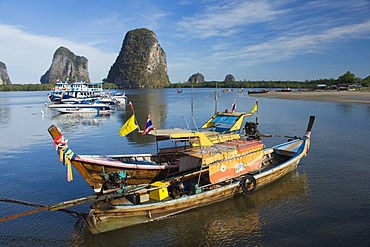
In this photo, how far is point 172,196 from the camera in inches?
455

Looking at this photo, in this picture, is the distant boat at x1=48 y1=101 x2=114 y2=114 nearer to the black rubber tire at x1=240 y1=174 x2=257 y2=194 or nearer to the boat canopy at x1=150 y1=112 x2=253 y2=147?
the boat canopy at x1=150 y1=112 x2=253 y2=147

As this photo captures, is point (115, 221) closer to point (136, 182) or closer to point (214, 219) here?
point (136, 182)

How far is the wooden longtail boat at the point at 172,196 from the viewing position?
32.6ft

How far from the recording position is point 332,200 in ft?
41.2

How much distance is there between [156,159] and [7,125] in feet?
99.9

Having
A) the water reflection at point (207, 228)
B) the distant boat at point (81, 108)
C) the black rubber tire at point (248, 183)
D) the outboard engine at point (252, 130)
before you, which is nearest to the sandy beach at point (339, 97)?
the outboard engine at point (252, 130)

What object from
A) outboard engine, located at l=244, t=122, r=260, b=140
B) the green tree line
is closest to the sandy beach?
the green tree line

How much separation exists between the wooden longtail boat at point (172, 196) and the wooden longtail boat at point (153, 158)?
0.73 meters

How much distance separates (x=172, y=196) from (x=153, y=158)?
3.51 m

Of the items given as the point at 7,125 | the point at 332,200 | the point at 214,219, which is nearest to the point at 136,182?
the point at 214,219

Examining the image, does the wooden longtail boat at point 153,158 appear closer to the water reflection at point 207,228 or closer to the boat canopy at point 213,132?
the boat canopy at point 213,132

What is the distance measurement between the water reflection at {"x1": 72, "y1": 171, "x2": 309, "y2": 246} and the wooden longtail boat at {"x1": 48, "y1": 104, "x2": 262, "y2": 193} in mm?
1948

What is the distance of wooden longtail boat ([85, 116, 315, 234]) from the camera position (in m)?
9.95

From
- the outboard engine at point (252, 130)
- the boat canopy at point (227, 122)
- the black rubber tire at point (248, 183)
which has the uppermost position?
the boat canopy at point (227, 122)
